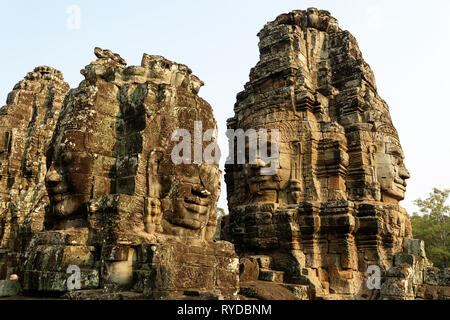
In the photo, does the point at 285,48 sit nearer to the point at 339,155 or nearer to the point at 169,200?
the point at 339,155

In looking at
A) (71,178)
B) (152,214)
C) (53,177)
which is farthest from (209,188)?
(53,177)

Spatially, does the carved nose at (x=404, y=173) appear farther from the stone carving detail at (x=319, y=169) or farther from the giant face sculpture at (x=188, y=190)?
the giant face sculpture at (x=188, y=190)

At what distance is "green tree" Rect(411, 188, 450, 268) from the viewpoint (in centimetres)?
2611

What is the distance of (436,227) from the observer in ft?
86.7

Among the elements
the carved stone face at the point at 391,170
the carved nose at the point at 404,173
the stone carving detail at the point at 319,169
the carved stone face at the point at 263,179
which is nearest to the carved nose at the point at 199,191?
the stone carving detail at the point at 319,169

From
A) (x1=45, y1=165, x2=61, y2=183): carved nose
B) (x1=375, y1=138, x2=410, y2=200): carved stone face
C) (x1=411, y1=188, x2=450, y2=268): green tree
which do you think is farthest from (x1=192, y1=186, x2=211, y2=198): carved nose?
(x1=411, y1=188, x2=450, y2=268): green tree

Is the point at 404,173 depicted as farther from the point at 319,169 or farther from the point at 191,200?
the point at 191,200

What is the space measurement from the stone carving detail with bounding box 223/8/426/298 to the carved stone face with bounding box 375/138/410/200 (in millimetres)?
27

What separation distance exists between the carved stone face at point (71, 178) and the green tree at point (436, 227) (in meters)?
24.9

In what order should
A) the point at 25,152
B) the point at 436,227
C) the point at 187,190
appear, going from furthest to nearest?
the point at 436,227, the point at 25,152, the point at 187,190

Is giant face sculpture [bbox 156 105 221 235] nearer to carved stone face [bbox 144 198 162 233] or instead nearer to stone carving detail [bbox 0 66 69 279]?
carved stone face [bbox 144 198 162 233]

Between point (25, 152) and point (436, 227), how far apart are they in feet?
79.6

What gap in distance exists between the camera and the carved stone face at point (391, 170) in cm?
1081
